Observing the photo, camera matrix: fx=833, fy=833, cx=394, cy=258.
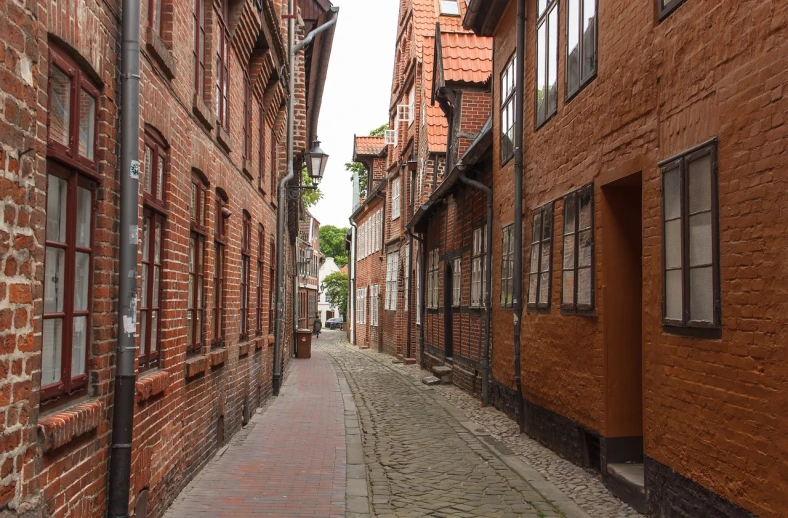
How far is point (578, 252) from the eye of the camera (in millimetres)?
8930

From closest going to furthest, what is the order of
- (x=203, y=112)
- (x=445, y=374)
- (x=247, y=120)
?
(x=203, y=112) < (x=247, y=120) < (x=445, y=374)

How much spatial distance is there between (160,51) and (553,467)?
5.80 m

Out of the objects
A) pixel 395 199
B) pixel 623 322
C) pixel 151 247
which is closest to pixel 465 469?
pixel 623 322

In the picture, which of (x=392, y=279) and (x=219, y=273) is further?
(x=392, y=279)

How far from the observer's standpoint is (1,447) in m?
3.29

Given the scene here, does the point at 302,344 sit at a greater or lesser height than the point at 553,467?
greater

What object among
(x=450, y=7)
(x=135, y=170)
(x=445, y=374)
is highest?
(x=450, y=7)

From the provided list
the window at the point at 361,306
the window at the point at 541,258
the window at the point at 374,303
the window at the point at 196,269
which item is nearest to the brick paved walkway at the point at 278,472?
the window at the point at 196,269

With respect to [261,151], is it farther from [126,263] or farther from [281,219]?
[126,263]

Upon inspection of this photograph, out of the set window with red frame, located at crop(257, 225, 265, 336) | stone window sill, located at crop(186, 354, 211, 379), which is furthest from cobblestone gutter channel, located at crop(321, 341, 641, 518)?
window with red frame, located at crop(257, 225, 265, 336)

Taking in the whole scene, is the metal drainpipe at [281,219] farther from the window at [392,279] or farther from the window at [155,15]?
the window at [392,279]

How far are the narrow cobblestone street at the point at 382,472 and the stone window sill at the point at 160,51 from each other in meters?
3.46

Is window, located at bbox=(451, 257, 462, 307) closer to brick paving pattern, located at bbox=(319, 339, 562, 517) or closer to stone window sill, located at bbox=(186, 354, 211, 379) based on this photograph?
brick paving pattern, located at bbox=(319, 339, 562, 517)

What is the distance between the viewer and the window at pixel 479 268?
15180 millimetres
